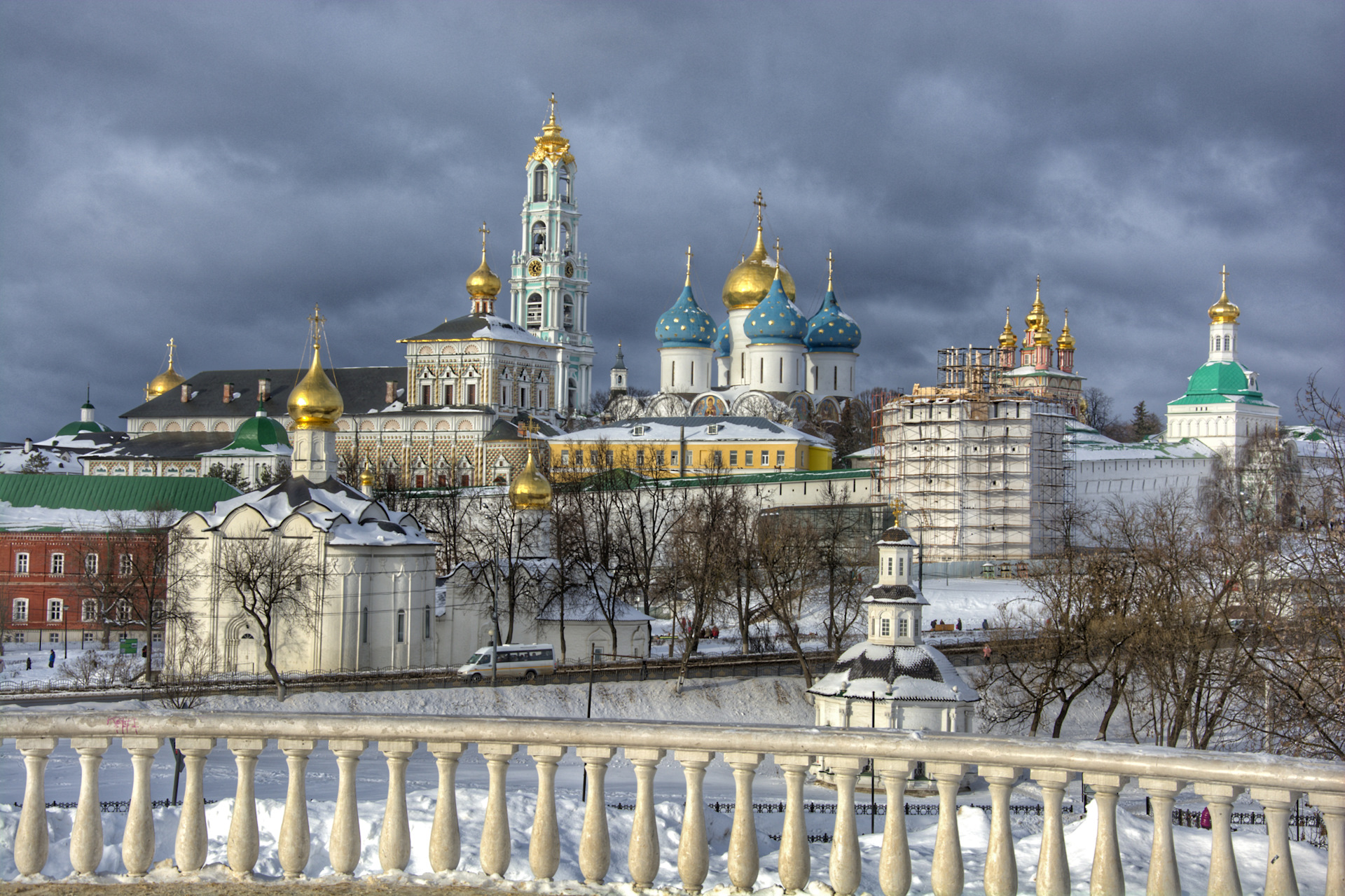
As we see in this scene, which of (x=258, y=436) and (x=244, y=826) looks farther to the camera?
(x=258, y=436)

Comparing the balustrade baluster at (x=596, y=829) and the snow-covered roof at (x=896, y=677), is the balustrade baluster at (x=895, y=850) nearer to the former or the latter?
the balustrade baluster at (x=596, y=829)

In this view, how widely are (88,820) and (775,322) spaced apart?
205 feet

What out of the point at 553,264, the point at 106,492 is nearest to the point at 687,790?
the point at 106,492

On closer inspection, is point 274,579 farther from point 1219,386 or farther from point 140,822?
point 1219,386

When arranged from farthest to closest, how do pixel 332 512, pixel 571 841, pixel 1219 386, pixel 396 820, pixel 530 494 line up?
pixel 1219 386 < pixel 530 494 < pixel 332 512 < pixel 571 841 < pixel 396 820

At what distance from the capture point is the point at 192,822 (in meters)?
6.30

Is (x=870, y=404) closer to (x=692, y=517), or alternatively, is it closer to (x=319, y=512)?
(x=692, y=517)

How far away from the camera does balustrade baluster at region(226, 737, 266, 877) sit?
20.6 ft

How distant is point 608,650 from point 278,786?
2226 centimetres

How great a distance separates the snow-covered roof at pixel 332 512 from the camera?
1252 inches

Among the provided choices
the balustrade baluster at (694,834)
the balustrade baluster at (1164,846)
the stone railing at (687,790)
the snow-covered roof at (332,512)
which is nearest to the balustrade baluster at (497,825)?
the stone railing at (687,790)

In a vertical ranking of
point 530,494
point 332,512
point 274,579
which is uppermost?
point 530,494

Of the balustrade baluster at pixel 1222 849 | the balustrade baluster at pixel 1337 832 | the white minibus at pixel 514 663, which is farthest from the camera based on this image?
the white minibus at pixel 514 663

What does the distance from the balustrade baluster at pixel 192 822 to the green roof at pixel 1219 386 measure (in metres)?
73.7
